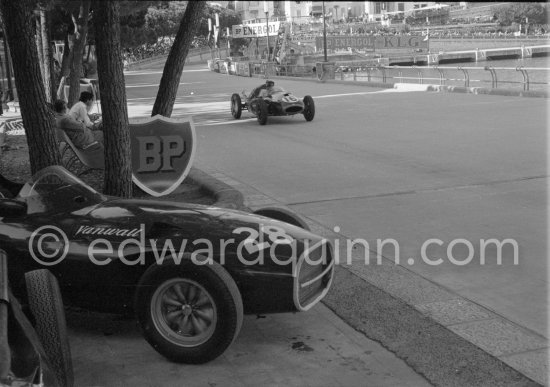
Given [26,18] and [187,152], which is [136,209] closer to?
[26,18]

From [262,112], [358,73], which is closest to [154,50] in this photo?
[358,73]

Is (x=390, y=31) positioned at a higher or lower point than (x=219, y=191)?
higher

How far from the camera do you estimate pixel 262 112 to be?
1981 cm

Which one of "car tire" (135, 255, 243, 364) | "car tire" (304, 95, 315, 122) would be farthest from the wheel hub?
"car tire" (304, 95, 315, 122)

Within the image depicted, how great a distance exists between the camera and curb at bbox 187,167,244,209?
28.0ft

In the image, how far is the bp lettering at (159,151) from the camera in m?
9.80

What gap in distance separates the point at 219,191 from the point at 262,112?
10.7 meters

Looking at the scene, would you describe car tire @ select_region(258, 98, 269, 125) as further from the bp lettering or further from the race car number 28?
the race car number 28

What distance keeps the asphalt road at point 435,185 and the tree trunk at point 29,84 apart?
9.38 ft

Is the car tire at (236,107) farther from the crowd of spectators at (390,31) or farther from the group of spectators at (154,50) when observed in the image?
the group of spectators at (154,50)

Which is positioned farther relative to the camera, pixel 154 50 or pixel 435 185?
pixel 154 50

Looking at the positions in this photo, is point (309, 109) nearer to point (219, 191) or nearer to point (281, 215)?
point (219, 191)

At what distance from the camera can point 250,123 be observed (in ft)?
68.7

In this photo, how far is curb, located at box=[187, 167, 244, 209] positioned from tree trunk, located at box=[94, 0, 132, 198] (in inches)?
43.7
